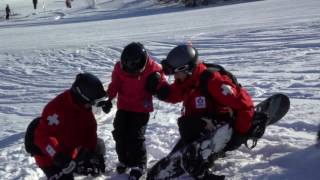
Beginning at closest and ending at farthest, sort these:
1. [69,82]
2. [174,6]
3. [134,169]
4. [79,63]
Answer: [134,169]
[69,82]
[79,63]
[174,6]

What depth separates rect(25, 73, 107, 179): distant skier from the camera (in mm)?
4301

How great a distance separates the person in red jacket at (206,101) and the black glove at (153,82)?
0.28 m

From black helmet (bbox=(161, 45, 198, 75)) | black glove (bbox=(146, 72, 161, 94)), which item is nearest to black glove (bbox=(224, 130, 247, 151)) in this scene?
black helmet (bbox=(161, 45, 198, 75))

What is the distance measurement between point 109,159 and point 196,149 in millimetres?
1242

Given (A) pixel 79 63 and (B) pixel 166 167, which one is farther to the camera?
(A) pixel 79 63

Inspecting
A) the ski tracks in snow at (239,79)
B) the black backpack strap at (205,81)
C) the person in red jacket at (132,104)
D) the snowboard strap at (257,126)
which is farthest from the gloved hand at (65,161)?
the snowboard strap at (257,126)

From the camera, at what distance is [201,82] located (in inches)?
173

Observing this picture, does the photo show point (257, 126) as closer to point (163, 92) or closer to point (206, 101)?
point (206, 101)

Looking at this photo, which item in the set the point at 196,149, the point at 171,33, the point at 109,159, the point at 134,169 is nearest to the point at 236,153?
the point at 196,149

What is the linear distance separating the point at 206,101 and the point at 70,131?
4.13ft

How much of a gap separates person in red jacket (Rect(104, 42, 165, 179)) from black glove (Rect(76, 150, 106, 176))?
0.61ft

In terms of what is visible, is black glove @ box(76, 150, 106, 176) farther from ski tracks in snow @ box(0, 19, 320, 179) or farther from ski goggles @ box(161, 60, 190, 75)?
ski goggles @ box(161, 60, 190, 75)

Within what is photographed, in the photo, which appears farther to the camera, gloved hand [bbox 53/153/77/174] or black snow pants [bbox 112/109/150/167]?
black snow pants [bbox 112/109/150/167]

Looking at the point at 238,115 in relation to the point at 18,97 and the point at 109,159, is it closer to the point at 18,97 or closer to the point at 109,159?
the point at 109,159
